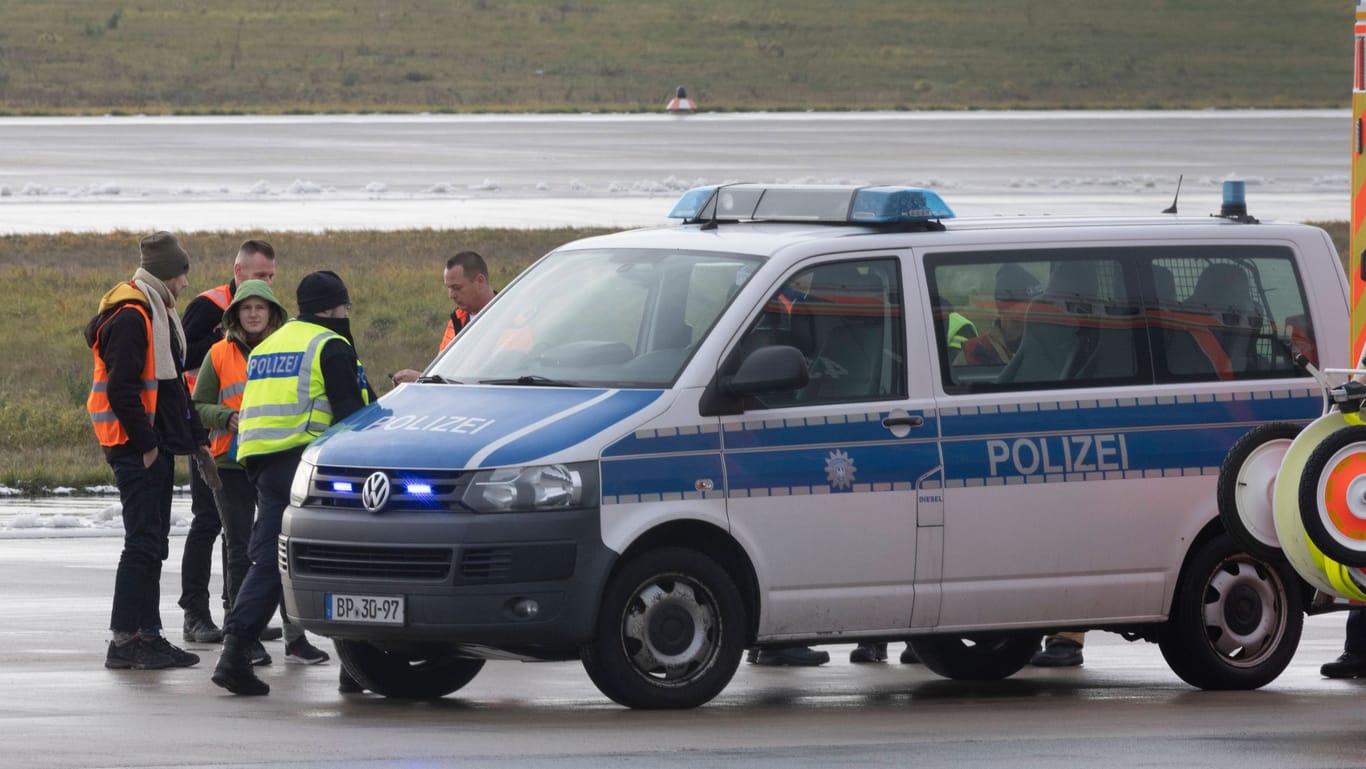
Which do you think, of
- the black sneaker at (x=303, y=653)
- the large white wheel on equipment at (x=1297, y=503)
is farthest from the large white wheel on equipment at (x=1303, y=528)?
the black sneaker at (x=303, y=653)

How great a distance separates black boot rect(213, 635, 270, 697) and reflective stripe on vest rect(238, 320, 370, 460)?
797 millimetres

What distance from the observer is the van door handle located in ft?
30.6

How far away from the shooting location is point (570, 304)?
9680 mm

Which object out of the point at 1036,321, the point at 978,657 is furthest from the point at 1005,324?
the point at 978,657

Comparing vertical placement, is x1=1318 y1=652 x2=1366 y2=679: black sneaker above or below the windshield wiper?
below

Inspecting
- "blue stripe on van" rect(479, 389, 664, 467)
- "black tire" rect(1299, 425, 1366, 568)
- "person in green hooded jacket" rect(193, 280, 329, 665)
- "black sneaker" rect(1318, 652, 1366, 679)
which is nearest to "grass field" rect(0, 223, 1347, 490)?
"person in green hooded jacket" rect(193, 280, 329, 665)

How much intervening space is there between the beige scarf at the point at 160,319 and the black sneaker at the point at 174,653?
112 centimetres

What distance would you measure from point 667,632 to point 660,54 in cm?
7065

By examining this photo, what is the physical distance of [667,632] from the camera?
8.97 metres

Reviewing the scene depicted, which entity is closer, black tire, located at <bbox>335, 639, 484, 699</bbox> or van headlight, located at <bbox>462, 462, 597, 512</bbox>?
van headlight, located at <bbox>462, 462, 597, 512</bbox>

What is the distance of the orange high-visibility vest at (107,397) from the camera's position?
10.4 meters

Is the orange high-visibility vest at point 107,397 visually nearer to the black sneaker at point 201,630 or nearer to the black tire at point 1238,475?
the black sneaker at point 201,630

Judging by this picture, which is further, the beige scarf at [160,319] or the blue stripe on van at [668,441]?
the beige scarf at [160,319]

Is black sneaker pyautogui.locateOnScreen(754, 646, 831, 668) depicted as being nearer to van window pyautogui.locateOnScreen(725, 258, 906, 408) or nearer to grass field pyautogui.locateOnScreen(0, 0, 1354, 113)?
van window pyautogui.locateOnScreen(725, 258, 906, 408)
